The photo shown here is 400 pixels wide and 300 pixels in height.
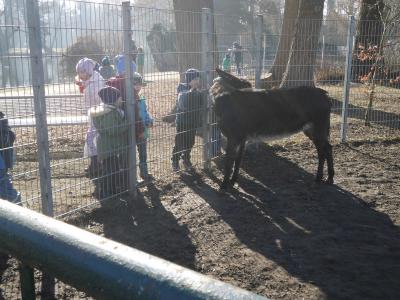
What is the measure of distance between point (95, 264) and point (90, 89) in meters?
5.11

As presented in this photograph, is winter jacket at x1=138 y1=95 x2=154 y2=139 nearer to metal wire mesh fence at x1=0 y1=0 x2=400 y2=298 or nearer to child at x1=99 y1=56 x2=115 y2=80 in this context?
metal wire mesh fence at x1=0 y1=0 x2=400 y2=298

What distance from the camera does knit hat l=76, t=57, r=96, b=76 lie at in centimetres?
526

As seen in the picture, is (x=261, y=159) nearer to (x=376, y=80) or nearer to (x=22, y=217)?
(x=376, y=80)

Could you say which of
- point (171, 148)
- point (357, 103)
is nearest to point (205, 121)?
point (171, 148)

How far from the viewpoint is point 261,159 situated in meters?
8.00

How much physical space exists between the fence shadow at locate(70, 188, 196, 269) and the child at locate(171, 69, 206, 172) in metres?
1.04

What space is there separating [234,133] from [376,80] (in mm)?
4962

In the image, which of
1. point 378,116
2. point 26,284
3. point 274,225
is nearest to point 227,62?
point 274,225

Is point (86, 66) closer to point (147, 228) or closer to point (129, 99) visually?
point (129, 99)

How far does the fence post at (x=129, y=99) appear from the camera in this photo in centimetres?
544

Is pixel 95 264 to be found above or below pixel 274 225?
above

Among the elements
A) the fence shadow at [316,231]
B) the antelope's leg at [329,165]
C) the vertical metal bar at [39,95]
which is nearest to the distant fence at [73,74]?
the vertical metal bar at [39,95]

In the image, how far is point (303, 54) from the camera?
973cm

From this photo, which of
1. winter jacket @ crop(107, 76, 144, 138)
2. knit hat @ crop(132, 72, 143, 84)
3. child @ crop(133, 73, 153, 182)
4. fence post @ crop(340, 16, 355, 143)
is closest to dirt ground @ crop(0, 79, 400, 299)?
child @ crop(133, 73, 153, 182)
